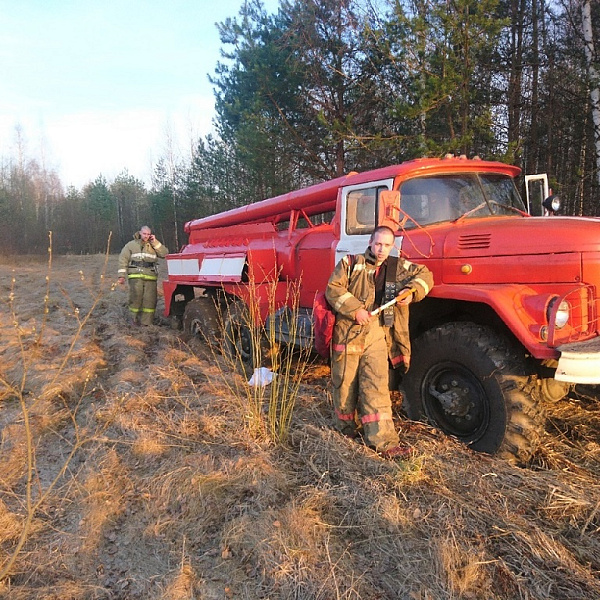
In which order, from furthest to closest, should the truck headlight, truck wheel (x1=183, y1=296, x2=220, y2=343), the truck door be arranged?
truck wheel (x1=183, y1=296, x2=220, y2=343), the truck door, the truck headlight

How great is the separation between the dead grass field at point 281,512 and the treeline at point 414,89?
7.37m

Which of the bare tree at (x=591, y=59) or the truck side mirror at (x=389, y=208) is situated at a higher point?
the bare tree at (x=591, y=59)

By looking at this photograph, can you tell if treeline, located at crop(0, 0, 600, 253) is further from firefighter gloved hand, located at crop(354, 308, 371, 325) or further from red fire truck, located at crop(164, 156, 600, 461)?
firefighter gloved hand, located at crop(354, 308, 371, 325)

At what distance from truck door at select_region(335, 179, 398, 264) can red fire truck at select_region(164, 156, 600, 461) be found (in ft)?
0.04

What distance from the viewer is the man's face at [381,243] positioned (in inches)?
142

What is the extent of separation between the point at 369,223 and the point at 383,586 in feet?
10.5

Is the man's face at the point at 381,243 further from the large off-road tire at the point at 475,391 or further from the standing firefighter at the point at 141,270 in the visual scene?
the standing firefighter at the point at 141,270

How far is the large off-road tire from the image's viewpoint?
3375 millimetres

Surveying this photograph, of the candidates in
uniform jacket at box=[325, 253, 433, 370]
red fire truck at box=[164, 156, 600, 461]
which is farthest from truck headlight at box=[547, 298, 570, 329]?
uniform jacket at box=[325, 253, 433, 370]

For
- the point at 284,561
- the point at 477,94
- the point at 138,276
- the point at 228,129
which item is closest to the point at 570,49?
the point at 477,94

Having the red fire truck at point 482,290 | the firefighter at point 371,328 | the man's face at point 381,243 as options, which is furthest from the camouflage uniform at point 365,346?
the red fire truck at point 482,290

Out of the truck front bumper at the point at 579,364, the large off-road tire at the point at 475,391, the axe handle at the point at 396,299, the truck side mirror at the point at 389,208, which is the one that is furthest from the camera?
the truck side mirror at the point at 389,208

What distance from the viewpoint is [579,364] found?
117 inches

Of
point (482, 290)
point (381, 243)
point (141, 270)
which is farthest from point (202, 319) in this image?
point (482, 290)
